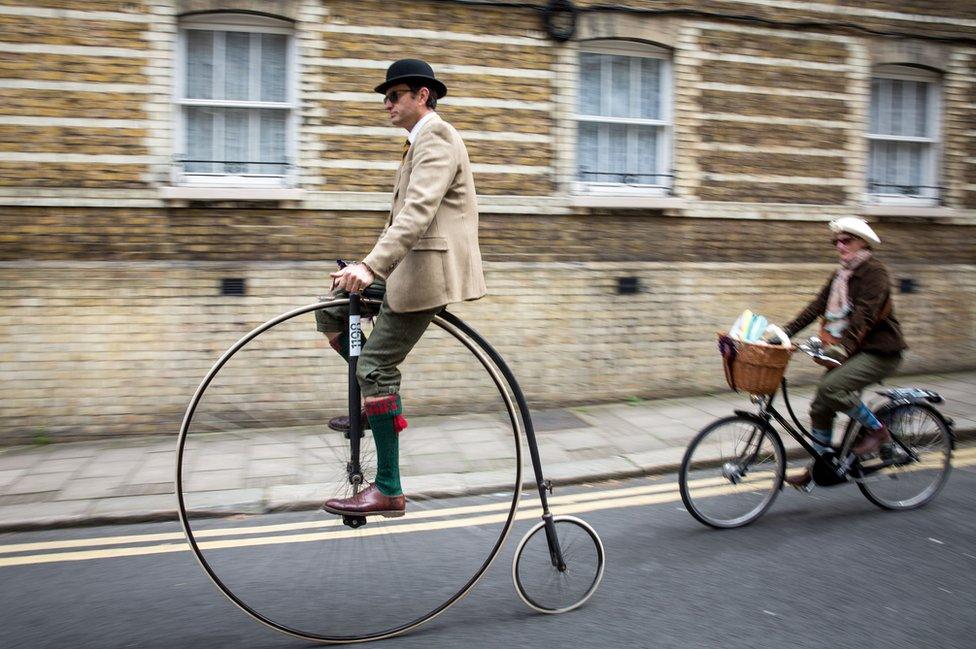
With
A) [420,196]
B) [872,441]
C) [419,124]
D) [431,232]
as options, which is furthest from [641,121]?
[420,196]

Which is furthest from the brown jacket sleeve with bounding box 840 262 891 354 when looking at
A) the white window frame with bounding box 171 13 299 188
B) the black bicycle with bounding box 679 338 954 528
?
the white window frame with bounding box 171 13 299 188

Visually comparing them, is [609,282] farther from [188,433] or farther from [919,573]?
[188,433]

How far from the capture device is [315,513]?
3.78m

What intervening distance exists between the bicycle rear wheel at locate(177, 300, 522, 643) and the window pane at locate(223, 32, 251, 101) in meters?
5.29

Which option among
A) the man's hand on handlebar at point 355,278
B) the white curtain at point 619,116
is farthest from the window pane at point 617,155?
the man's hand on handlebar at point 355,278

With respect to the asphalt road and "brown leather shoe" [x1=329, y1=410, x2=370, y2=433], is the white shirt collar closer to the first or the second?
"brown leather shoe" [x1=329, y1=410, x2=370, y2=433]

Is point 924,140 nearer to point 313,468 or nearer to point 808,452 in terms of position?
point 808,452

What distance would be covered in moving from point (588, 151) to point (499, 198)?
1363 mm

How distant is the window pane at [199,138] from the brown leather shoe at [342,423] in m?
5.20

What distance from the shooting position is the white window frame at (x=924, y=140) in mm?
10320

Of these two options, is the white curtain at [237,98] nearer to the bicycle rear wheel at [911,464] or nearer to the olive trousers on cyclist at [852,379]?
the olive trousers on cyclist at [852,379]

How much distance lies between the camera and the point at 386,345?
357 centimetres

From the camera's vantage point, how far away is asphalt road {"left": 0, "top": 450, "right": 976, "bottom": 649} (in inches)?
145

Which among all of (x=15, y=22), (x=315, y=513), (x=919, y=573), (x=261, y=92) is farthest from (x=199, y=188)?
(x=919, y=573)
